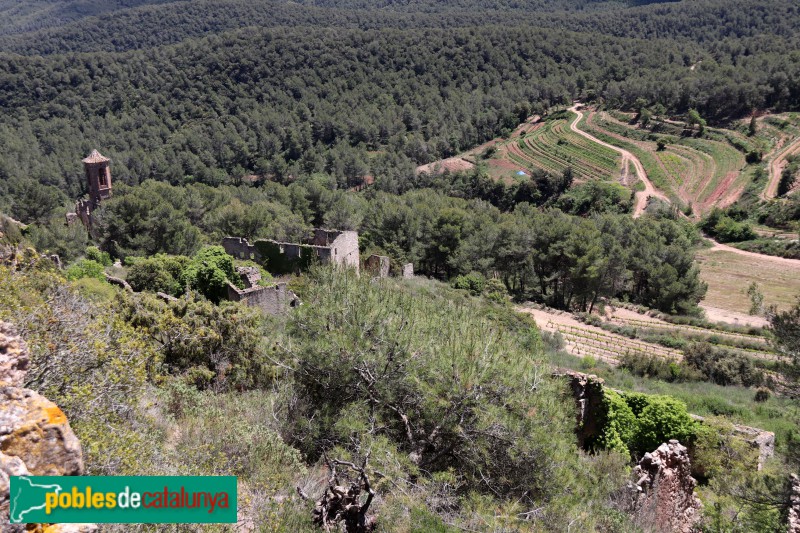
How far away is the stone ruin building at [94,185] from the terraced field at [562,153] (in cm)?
5569

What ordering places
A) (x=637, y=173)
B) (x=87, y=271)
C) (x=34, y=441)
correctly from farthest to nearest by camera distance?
(x=637, y=173) < (x=87, y=271) < (x=34, y=441)

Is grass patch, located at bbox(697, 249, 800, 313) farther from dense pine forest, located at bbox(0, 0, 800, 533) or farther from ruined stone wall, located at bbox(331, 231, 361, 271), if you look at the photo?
ruined stone wall, located at bbox(331, 231, 361, 271)

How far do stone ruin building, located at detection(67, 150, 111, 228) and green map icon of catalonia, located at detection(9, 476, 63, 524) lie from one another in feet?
130

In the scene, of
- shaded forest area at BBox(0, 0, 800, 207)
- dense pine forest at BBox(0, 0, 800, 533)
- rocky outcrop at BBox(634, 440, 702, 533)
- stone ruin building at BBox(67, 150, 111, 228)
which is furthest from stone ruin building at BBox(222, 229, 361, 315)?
shaded forest area at BBox(0, 0, 800, 207)

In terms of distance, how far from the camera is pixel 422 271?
128ft

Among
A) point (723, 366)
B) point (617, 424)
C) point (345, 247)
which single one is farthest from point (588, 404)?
point (345, 247)

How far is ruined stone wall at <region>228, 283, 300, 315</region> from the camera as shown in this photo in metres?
17.7

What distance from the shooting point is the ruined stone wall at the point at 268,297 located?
58.2 feet

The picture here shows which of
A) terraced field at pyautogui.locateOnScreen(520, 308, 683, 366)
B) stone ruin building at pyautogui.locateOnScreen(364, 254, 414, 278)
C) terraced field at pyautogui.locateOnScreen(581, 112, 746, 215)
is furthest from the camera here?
terraced field at pyautogui.locateOnScreen(581, 112, 746, 215)

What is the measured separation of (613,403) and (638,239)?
2959 cm

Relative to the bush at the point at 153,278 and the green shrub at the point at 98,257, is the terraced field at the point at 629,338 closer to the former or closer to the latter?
the bush at the point at 153,278

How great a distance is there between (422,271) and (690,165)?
51.4m

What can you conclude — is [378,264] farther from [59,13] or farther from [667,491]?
[59,13]

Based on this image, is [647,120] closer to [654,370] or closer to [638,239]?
[638,239]
